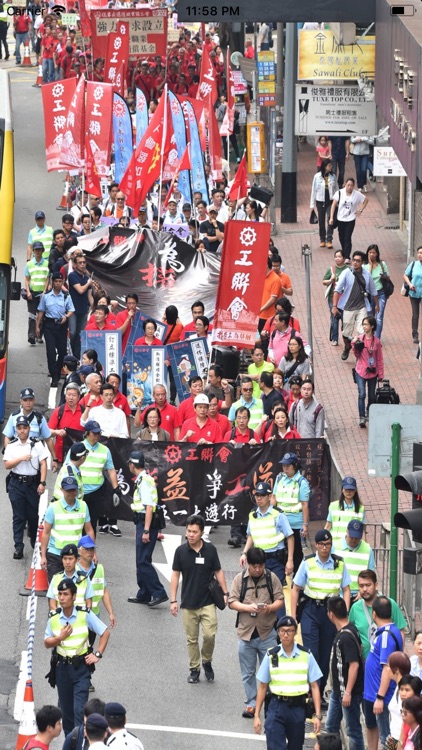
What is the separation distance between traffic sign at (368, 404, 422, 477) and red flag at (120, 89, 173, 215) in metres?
14.1

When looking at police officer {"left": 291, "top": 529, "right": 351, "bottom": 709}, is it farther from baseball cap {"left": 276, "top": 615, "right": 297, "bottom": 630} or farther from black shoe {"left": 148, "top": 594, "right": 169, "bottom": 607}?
black shoe {"left": 148, "top": 594, "right": 169, "bottom": 607}

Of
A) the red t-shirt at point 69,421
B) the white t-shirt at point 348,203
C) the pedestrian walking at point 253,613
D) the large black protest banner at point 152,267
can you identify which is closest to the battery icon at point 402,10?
the white t-shirt at point 348,203

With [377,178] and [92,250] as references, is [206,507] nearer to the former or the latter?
[92,250]

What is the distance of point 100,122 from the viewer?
28734mm

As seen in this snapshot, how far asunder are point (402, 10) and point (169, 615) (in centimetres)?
1053

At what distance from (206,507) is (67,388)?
1.99 m

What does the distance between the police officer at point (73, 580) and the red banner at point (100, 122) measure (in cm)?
1456

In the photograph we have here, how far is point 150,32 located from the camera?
40750mm

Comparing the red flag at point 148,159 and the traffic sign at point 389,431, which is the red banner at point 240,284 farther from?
the traffic sign at point 389,431

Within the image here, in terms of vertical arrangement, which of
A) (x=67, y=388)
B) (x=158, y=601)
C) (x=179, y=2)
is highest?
(x=179, y=2)

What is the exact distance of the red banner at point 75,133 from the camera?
28.8 metres

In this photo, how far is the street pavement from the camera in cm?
1516

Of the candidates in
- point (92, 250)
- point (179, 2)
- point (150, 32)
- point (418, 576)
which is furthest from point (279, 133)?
point (418, 576)

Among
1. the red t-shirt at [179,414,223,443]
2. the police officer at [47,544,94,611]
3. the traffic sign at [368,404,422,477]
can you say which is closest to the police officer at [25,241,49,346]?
the red t-shirt at [179,414,223,443]
